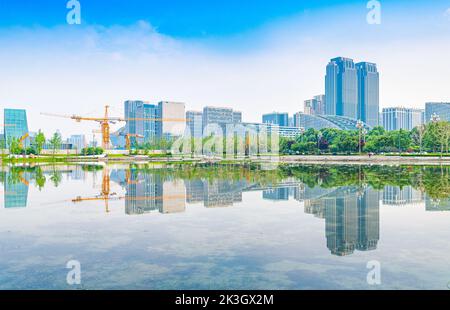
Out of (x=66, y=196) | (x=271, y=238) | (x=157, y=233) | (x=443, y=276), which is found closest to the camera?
(x=443, y=276)

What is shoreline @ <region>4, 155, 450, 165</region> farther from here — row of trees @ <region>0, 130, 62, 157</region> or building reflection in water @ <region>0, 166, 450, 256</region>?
building reflection in water @ <region>0, 166, 450, 256</region>

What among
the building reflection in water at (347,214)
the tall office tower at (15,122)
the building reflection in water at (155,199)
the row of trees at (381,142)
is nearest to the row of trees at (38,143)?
the row of trees at (381,142)

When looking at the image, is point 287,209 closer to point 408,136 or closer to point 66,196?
point 66,196

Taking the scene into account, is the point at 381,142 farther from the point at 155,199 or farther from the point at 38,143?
the point at 38,143

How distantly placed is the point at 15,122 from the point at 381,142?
18065 centimetres

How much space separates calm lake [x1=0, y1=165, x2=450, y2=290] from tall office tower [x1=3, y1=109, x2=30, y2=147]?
655 feet

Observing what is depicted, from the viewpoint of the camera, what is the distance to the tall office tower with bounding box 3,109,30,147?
192 metres

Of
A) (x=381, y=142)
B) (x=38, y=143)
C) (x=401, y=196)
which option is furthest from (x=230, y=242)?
(x=38, y=143)

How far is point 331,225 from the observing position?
41.6 feet

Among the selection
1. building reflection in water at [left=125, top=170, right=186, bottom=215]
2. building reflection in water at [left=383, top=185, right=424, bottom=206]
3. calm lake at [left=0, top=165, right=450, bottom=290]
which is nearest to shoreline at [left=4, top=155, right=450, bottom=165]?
building reflection in water at [left=383, top=185, right=424, bottom=206]

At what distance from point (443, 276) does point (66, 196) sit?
19.8 meters

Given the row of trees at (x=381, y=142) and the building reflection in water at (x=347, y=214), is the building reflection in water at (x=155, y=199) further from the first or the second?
the row of trees at (x=381, y=142)
